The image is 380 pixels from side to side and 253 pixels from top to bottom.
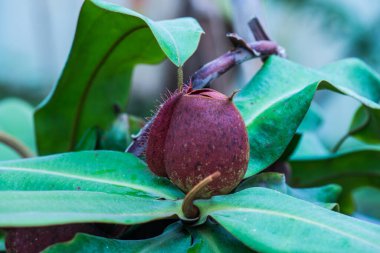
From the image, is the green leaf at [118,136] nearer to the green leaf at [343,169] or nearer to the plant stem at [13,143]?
the plant stem at [13,143]

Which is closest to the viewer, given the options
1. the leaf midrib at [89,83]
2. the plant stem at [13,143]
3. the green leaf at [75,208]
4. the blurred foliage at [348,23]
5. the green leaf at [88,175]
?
the green leaf at [75,208]

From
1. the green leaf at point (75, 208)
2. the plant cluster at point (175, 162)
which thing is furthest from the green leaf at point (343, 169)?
the green leaf at point (75, 208)

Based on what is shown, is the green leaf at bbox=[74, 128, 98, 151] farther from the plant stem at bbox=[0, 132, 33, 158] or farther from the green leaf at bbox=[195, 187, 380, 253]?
the green leaf at bbox=[195, 187, 380, 253]

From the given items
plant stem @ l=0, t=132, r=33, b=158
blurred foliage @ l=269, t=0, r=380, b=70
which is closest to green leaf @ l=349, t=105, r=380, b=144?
plant stem @ l=0, t=132, r=33, b=158

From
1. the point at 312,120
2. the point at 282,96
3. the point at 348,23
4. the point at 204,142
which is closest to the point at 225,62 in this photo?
the point at 282,96

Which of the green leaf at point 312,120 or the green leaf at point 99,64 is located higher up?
the green leaf at point 99,64

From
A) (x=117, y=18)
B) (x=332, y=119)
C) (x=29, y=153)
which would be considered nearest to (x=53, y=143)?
(x=29, y=153)
